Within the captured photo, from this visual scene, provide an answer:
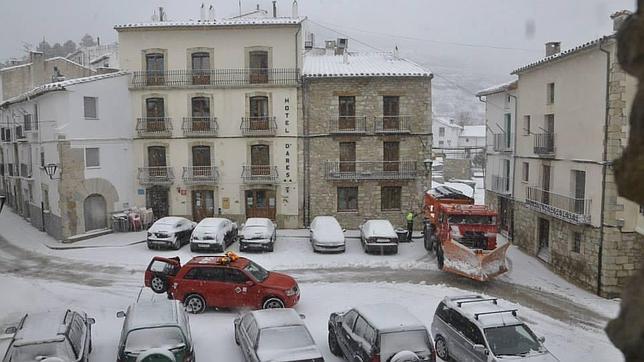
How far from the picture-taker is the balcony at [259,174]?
29.5 m

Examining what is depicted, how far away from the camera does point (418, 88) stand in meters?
29.5

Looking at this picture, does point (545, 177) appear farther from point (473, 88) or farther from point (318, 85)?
point (473, 88)

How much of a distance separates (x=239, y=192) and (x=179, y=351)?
1924 centimetres

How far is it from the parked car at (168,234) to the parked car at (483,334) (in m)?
14.7

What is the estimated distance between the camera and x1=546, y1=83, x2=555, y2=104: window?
22.8m

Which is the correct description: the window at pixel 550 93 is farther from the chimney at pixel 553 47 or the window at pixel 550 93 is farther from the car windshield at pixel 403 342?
the car windshield at pixel 403 342

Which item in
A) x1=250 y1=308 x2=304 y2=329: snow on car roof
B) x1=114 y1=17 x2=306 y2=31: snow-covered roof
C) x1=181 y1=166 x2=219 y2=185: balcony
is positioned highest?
x1=114 y1=17 x2=306 y2=31: snow-covered roof

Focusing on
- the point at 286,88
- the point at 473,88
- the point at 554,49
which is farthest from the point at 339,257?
the point at 473,88

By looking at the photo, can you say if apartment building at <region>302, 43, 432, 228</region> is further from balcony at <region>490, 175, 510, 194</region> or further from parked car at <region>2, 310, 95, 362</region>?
parked car at <region>2, 310, 95, 362</region>

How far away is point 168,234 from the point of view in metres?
24.3

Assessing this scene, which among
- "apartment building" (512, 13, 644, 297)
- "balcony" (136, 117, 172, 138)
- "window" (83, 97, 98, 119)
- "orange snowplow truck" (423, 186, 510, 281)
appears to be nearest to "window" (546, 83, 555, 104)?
"apartment building" (512, 13, 644, 297)

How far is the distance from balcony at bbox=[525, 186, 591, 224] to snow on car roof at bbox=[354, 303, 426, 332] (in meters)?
10.8

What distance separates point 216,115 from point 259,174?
4.03m

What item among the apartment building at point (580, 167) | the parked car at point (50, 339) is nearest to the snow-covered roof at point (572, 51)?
the apartment building at point (580, 167)
